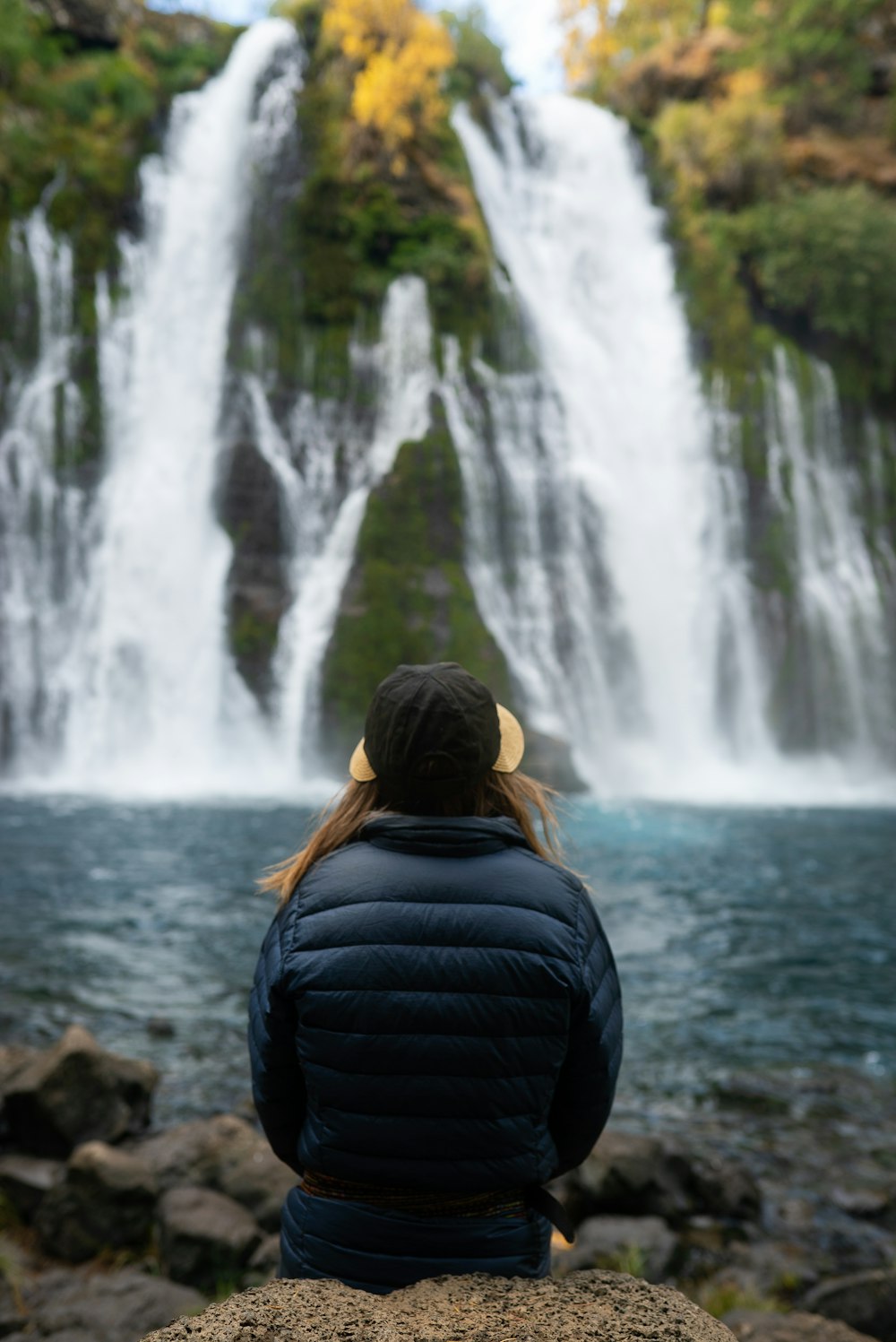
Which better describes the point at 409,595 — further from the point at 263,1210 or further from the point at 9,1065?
the point at 263,1210

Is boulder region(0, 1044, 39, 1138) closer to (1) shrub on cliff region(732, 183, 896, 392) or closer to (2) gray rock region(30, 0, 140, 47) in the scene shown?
(1) shrub on cliff region(732, 183, 896, 392)

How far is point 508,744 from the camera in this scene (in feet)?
6.95

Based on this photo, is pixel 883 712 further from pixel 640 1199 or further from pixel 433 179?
pixel 640 1199

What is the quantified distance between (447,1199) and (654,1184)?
3.29 m

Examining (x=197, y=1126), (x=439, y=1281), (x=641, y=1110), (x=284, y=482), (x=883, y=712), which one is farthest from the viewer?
(x=883, y=712)

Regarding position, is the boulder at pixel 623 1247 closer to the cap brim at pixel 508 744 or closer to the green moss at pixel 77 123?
the cap brim at pixel 508 744

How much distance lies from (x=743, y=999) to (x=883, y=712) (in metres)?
15.7

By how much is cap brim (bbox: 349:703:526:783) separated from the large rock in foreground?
2.92 feet

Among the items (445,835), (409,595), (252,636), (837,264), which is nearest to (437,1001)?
(445,835)

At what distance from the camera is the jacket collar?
1900 mm

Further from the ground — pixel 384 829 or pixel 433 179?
pixel 433 179

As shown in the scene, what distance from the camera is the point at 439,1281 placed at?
69.0 inches

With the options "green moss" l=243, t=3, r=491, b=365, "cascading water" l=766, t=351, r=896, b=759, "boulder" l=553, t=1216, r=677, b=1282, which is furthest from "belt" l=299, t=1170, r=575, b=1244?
"green moss" l=243, t=3, r=491, b=365

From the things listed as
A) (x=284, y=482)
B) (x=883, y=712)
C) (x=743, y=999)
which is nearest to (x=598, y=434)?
(x=284, y=482)
